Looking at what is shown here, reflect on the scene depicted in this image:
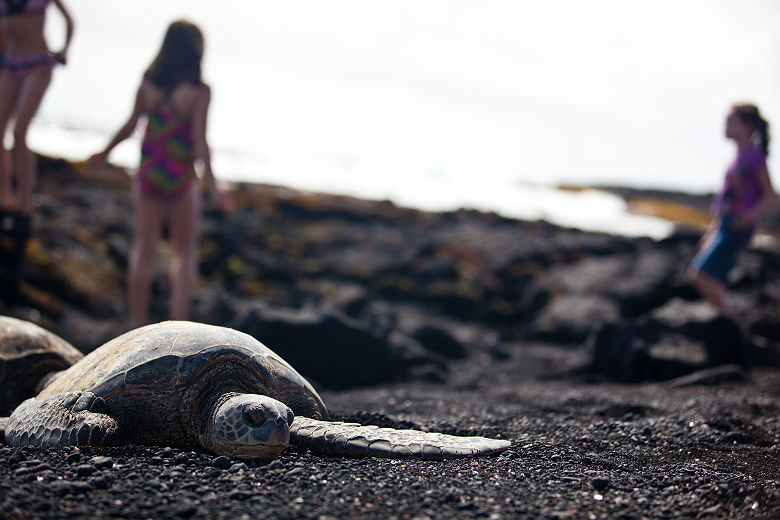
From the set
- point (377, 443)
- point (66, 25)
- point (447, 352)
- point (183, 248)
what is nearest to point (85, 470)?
point (377, 443)

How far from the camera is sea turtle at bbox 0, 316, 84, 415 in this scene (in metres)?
3.58

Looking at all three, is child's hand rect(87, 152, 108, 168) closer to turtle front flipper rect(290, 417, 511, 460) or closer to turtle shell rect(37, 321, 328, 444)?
turtle shell rect(37, 321, 328, 444)

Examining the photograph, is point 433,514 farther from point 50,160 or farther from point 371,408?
point 50,160

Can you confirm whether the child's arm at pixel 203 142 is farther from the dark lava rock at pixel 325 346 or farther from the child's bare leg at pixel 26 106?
the child's bare leg at pixel 26 106

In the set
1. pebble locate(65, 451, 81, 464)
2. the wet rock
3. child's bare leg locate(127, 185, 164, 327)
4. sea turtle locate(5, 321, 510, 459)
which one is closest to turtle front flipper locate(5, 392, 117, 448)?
sea turtle locate(5, 321, 510, 459)

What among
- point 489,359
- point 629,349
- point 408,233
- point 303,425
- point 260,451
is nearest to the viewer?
point 260,451

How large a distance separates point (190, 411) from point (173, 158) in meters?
2.59

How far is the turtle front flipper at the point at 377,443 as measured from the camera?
2938mm

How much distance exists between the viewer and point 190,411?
3082mm

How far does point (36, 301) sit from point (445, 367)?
4.58m

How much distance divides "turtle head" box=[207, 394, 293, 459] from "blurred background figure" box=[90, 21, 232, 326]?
91.7 inches

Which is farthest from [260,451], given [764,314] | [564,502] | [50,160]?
[50,160]

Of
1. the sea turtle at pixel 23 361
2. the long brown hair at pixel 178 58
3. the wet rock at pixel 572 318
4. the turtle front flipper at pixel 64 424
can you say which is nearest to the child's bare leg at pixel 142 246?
the long brown hair at pixel 178 58

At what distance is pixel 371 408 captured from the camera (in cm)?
445
